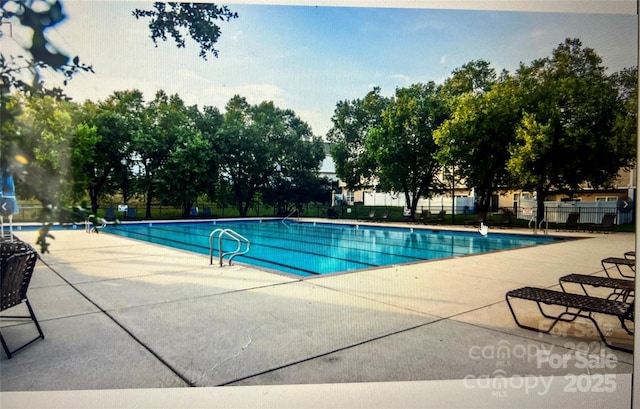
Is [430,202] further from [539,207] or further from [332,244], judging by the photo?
[332,244]

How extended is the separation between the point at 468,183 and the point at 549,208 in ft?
9.15

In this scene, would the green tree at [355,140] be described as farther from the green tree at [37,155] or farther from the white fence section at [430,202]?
the green tree at [37,155]

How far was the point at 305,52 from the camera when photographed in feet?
12.2

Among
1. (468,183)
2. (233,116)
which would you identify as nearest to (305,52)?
(233,116)

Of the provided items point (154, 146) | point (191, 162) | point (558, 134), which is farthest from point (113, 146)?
point (558, 134)

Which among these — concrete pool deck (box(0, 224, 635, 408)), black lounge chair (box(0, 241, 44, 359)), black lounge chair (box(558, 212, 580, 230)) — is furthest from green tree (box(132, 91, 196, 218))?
black lounge chair (box(558, 212, 580, 230))

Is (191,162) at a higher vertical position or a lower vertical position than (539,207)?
higher

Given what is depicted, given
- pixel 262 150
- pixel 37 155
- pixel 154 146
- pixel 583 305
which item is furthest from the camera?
pixel 262 150

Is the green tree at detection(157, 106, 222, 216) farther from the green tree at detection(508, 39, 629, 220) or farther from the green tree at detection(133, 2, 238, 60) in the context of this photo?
the green tree at detection(508, 39, 629, 220)

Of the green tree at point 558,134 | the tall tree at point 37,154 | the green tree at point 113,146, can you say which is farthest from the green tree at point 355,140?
the tall tree at point 37,154

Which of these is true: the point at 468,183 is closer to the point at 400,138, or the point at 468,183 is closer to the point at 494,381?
the point at 400,138

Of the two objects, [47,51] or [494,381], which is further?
[494,381]

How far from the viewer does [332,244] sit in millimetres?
10633

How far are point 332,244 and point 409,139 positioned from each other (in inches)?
181
